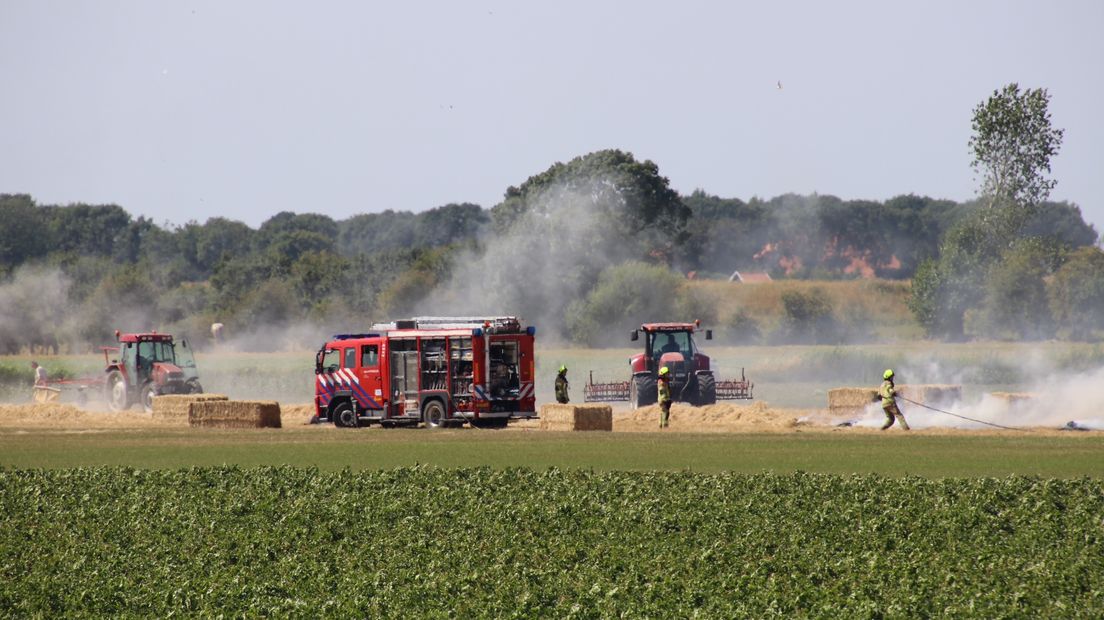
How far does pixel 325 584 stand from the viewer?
63.6 ft

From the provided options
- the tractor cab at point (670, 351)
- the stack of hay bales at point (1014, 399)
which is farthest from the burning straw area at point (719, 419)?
the stack of hay bales at point (1014, 399)

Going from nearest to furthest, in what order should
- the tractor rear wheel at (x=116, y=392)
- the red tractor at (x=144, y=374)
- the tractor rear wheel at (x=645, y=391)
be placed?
the tractor rear wheel at (x=645, y=391) → the red tractor at (x=144, y=374) → the tractor rear wheel at (x=116, y=392)

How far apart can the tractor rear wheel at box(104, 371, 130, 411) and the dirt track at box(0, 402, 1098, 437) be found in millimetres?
849

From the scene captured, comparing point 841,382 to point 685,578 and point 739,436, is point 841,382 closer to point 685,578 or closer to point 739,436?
point 739,436

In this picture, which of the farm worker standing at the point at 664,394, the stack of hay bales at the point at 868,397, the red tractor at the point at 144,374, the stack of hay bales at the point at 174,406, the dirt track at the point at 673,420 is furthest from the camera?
the red tractor at the point at 144,374

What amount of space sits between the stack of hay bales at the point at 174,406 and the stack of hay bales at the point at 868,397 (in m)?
19.9

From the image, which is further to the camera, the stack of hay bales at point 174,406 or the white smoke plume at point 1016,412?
the stack of hay bales at point 174,406

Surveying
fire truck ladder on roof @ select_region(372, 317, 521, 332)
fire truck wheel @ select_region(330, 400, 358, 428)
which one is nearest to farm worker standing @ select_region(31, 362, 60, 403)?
fire truck wheel @ select_region(330, 400, 358, 428)

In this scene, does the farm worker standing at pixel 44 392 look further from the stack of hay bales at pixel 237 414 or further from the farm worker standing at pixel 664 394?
the farm worker standing at pixel 664 394

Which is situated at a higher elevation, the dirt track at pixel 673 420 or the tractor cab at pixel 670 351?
the tractor cab at pixel 670 351

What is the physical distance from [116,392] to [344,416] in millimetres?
13953

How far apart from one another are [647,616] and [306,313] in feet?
336

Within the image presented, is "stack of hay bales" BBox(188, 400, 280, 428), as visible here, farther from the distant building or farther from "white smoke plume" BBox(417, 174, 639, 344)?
the distant building

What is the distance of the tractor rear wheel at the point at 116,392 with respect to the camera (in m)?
57.6
